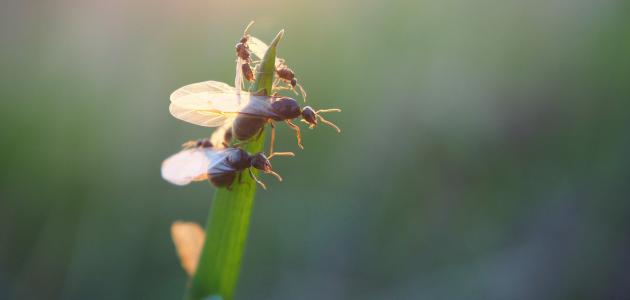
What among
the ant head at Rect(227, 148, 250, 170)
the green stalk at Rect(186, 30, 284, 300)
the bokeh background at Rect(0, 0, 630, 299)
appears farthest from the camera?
the bokeh background at Rect(0, 0, 630, 299)

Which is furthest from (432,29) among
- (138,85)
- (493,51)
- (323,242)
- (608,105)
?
(138,85)

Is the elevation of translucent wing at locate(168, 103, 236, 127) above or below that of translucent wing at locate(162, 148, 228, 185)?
above

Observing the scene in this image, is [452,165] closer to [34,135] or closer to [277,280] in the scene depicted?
[277,280]

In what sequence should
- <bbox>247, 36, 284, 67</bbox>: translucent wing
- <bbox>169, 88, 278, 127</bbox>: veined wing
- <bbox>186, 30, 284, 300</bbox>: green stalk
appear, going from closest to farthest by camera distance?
<bbox>186, 30, 284, 300</bbox>: green stalk, <bbox>169, 88, 278, 127</bbox>: veined wing, <bbox>247, 36, 284, 67</bbox>: translucent wing

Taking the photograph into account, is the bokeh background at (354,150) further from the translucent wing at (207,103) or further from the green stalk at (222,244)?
the green stalk at (222,244)

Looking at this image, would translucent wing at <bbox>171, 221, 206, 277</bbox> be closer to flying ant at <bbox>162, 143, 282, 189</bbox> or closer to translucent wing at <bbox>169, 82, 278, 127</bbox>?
flying ant at <bbox>162, 143, 282, 189</bbox>

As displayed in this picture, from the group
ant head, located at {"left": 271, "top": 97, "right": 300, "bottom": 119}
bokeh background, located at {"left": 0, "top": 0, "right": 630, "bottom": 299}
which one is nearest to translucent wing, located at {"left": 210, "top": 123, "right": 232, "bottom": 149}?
ant head, located at {"left": 271, "top": 97, "right": 300, "bottom": 119}

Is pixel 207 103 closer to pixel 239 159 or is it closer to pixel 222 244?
pixel 239 159
